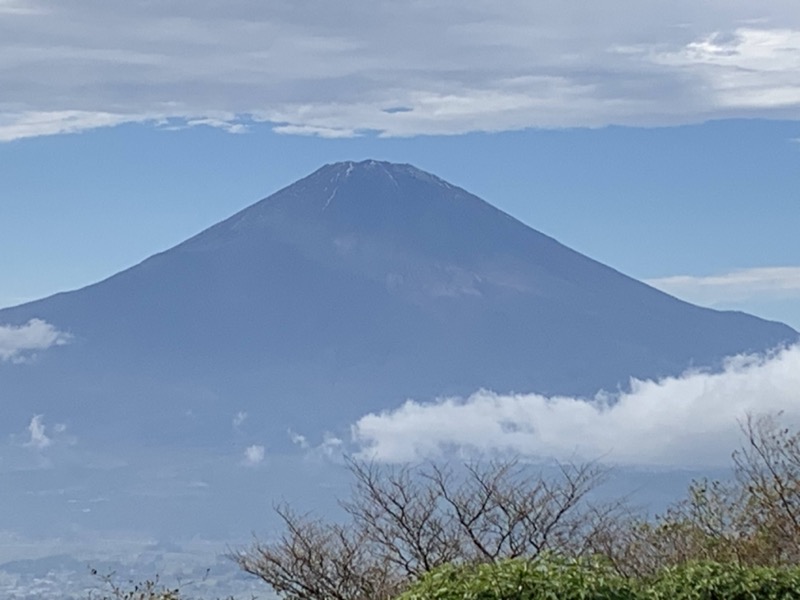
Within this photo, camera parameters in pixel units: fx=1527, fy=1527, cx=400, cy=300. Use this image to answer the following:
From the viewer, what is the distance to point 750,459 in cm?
1877

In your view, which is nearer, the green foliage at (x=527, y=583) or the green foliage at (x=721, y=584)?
the green foliage at (x=527, y=583)

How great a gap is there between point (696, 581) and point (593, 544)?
684cm

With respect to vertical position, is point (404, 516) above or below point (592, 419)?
below

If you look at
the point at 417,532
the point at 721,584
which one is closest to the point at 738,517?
the point at 417,532

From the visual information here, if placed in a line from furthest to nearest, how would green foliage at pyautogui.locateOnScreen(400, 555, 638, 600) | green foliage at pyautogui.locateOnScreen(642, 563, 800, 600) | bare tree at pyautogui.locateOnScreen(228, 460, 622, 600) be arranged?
bare tree at pyautogui.locateOnScreen(228, 460, 622, 600) < green foliage at pyautogui.locateOnScreen(642, 563, 800, 600) < green foliage at pyautogui.locateOnScreen(400, 555, 638, 600)

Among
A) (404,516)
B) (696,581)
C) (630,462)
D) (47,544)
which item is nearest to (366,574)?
(404,516)

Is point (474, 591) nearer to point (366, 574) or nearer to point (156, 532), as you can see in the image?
point (366, 574)

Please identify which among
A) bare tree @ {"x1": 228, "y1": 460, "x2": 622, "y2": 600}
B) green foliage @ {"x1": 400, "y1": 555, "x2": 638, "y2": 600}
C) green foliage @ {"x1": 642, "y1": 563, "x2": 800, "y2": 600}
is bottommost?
green foliage @ {"x1": 642, "y1": 563, "x2": 800, "y2": 600}

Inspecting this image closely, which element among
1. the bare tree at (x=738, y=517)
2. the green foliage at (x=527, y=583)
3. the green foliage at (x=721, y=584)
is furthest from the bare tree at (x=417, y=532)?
the green foliage at (x=527, y=583)

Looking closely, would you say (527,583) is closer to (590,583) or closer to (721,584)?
(590,583)

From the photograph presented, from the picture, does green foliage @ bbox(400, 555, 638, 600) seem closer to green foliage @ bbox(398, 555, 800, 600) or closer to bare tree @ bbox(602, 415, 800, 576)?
green foliage @ bbox(398, 555, 800, 600)

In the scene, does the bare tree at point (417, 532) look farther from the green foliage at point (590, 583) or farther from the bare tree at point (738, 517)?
the green foliage at point (590, 583)

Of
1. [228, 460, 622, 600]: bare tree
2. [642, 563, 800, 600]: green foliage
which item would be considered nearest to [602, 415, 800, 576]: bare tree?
[228, 460, 622, 600]: bare tree

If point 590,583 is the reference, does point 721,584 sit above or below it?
below
